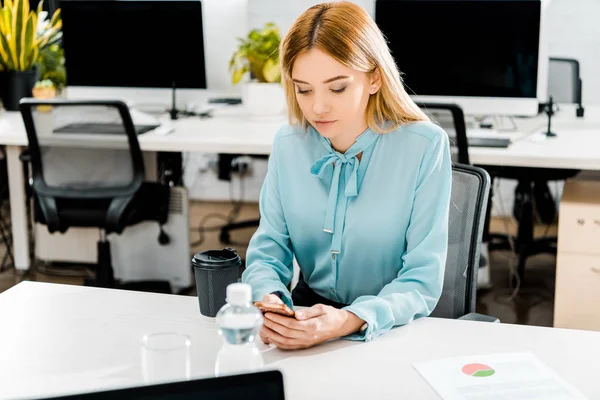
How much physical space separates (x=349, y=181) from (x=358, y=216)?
0.07 metres

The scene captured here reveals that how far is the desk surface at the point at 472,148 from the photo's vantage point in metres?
2.80

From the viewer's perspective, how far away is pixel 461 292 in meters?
1.62

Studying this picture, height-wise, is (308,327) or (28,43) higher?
(28,43)

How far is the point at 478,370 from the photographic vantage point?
119 cm

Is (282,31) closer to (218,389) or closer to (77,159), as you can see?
(77,159)

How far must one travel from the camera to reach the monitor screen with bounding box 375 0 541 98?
3.08 meters

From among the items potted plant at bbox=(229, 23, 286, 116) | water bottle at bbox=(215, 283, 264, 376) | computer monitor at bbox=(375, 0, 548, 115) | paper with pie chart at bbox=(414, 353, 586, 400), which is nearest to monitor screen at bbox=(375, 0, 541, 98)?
computer monitor at bbox=(375, 0, 548, 115)

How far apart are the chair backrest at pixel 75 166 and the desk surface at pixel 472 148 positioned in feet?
0.52

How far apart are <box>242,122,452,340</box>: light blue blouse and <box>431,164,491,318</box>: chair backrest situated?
0.09 m

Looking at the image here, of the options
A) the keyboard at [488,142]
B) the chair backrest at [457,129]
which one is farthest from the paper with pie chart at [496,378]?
the keyboard at [488,142]

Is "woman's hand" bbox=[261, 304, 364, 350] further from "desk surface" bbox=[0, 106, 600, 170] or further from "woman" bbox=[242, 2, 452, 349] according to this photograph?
"desk surface" bbox=[0, 106, 600, 170]

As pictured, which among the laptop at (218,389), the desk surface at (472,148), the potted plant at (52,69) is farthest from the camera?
the potted plant at (52,69)

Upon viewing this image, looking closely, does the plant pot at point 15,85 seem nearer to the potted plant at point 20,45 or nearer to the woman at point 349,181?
the potted plant at point 20,45

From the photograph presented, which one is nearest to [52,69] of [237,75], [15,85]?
[15,85]
